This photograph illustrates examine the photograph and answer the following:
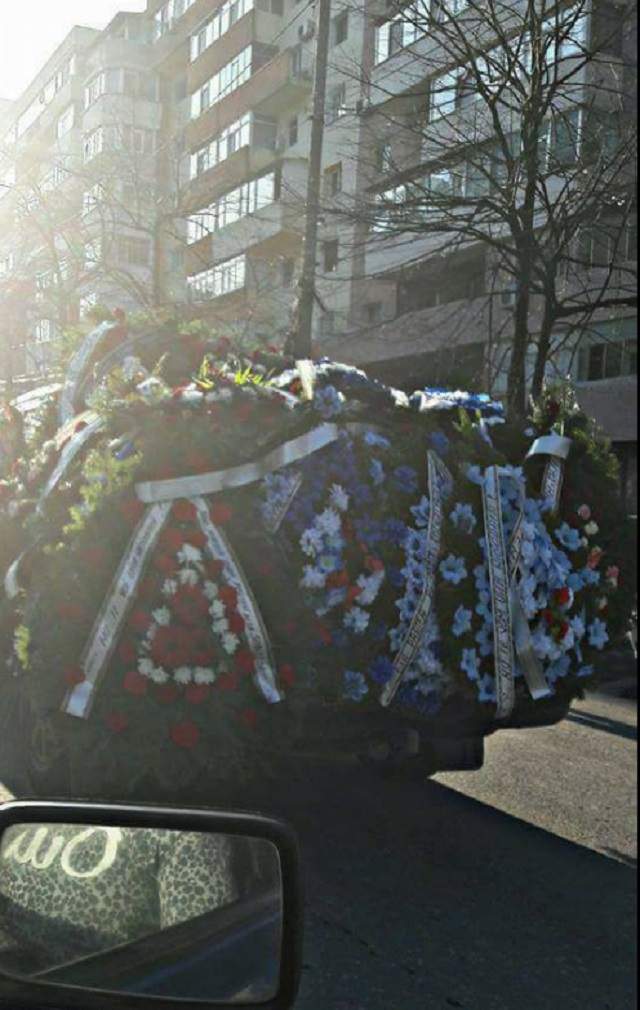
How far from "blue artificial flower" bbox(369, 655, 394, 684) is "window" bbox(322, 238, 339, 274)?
54.1 inches

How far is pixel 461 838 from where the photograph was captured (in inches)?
196

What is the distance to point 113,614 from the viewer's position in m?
3.39

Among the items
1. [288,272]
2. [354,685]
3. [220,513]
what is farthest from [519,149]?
[354,685]

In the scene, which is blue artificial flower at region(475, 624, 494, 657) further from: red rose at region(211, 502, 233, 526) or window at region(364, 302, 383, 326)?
window at region(364, 302, 383, 326)

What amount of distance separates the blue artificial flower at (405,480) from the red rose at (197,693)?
1061mm

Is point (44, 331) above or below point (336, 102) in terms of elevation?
below

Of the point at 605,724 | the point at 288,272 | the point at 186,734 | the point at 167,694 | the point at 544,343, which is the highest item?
the point at 288,272

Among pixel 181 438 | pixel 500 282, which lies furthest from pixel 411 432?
pixel 181 438

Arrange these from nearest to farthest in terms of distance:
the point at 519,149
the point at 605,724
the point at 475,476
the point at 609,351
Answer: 1. the point at 519,149
2. the point at 475,476
3. the point at 609,351
4. the point at 605,724

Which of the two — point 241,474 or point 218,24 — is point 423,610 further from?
point 218,24

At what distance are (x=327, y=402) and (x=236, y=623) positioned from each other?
94cm

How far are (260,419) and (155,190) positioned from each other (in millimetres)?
845

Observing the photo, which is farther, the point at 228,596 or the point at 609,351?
the point at 609,351

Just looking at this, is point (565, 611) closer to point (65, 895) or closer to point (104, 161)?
point (104, 161)
